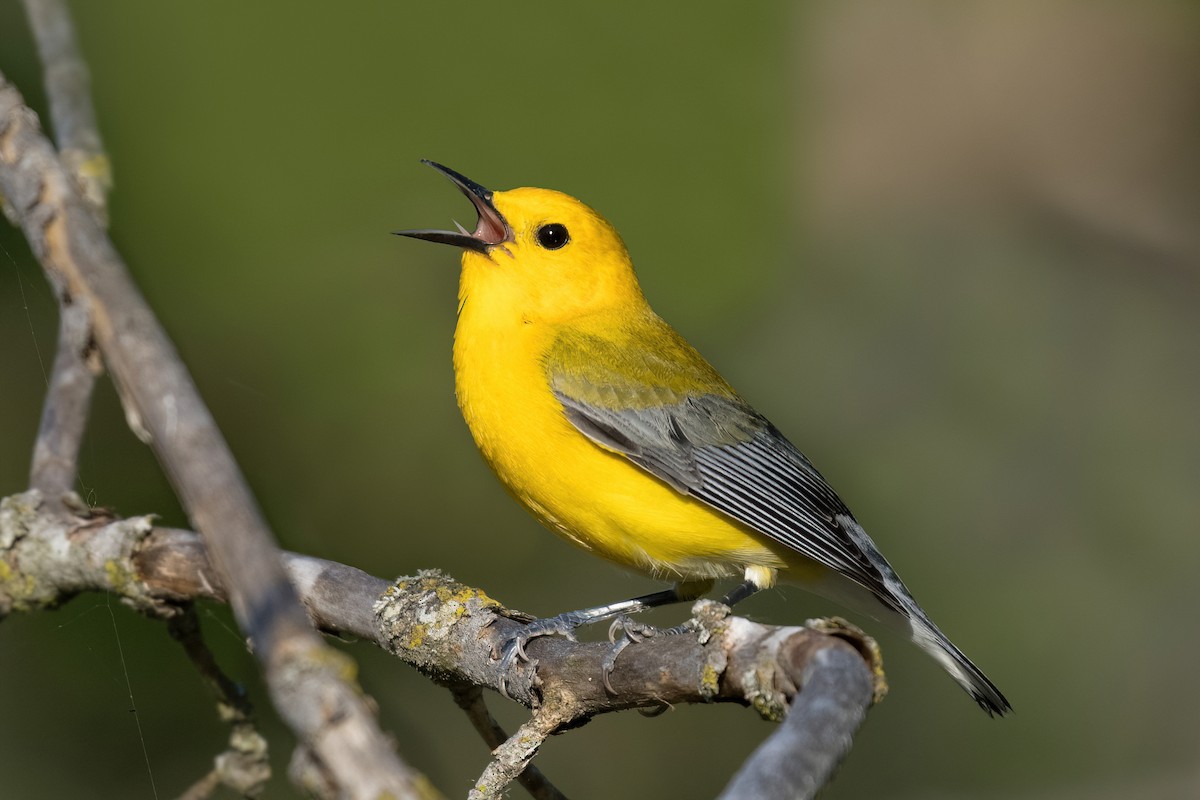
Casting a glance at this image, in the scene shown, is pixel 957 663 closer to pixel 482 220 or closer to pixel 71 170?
pixel 482 220

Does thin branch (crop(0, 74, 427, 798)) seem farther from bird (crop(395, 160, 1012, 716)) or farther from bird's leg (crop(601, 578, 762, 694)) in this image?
bird (crop(395, 160, 1012, 716))

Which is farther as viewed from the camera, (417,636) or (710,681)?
(417,636)

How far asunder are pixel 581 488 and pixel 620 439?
0.86ft

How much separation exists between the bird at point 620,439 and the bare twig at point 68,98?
3.46ft

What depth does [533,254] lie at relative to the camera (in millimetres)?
4449

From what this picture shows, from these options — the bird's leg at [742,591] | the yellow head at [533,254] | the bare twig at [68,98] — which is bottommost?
the bird's leg at [742,591]

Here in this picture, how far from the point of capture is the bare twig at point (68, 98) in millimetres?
3441

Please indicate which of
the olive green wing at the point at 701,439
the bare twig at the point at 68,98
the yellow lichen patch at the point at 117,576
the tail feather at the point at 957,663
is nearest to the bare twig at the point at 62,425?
the yellow lichen patch at the point at 117,576

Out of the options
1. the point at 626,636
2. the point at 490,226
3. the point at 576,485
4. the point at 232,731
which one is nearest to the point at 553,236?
the point at 490,226

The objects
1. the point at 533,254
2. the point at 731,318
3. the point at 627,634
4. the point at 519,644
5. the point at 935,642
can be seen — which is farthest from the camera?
the point at 731,318

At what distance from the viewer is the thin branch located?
134 cm

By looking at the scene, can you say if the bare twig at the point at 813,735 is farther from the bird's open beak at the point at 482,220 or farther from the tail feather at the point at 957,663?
the bird's open beak at the point at 482,220

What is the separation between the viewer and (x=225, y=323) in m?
4.71

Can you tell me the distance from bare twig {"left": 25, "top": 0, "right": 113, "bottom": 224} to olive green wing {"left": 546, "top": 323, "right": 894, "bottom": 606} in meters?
1.59
